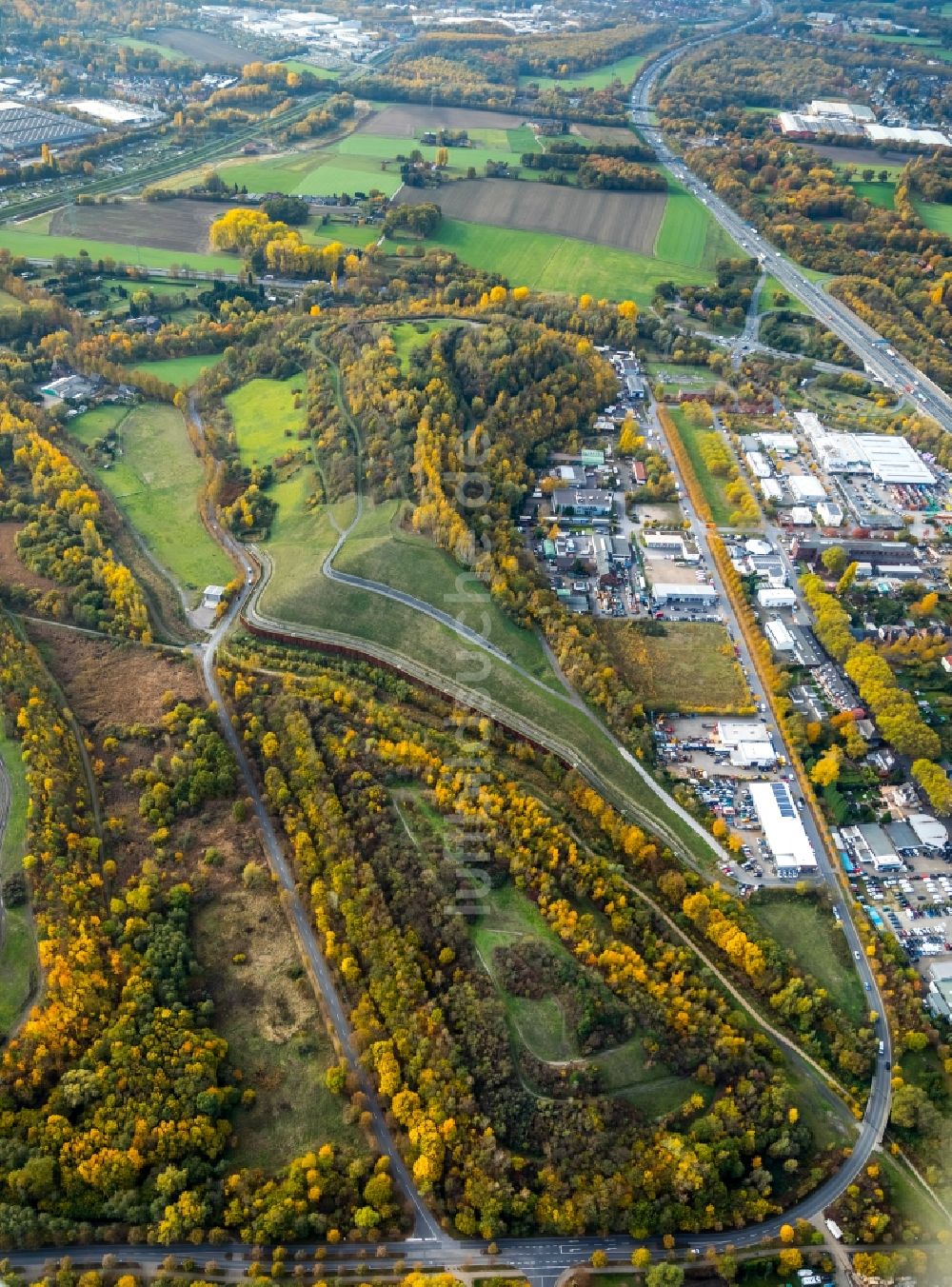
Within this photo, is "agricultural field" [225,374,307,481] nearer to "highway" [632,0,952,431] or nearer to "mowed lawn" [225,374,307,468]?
"mowed lawn" [225,374,307,468]

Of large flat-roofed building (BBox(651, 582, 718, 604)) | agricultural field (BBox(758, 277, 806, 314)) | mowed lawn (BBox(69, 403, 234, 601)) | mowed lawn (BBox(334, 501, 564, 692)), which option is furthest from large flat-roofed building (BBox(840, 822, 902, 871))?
agricultural field (BBox(758, 277, 806, 314))

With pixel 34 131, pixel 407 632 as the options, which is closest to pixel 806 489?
pixel 407 632

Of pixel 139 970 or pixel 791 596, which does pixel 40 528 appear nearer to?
pixel 139 970

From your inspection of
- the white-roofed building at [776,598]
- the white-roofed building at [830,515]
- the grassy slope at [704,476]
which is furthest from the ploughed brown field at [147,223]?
the white-roofed building at [776,598]

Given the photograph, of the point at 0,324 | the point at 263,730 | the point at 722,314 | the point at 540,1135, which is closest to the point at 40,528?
the point at 263,730

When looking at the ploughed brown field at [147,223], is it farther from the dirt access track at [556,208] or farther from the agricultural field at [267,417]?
the agricultural field at [267,417]

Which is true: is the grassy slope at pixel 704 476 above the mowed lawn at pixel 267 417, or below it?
above
